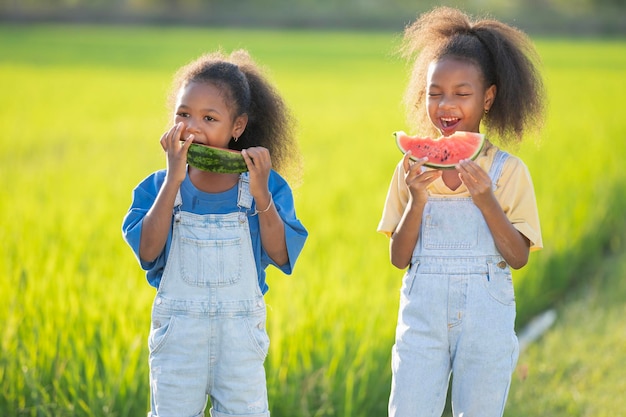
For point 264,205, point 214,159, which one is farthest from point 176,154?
point 264,205

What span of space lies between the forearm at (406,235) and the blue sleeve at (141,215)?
2.68 ft

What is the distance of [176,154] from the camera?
3.02m

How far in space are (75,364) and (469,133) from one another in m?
2.23

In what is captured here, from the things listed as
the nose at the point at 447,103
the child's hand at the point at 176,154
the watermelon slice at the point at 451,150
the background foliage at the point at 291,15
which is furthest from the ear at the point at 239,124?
the background foliage at the point at 291,15

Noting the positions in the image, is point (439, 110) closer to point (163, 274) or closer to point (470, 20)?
point (470, 20)

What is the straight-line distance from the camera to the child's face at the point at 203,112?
10.3 feet

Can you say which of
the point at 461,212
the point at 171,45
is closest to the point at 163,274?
the point at 461,212

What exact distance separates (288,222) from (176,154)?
467mm

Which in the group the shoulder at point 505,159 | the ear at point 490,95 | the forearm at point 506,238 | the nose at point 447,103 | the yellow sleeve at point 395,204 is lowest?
the forearm at point 506,238

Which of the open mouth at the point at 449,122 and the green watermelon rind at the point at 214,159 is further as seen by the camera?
the open mouth at the point at 449,122

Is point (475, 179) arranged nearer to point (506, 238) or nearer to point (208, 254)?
point (506, 238)

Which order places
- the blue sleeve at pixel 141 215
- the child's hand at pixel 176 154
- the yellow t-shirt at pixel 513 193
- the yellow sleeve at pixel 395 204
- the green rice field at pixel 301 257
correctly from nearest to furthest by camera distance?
1. the child's hand at pixel 176 154
2. the blue sleeve at pixel 141 215
3. the yellow t-shirt at pixel 513 193
4. the yellow sleeve at pixel 395 204
5. the green rice field at pixel 301 257

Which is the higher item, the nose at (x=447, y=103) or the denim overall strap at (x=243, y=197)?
the nose at (x=447, y=103)

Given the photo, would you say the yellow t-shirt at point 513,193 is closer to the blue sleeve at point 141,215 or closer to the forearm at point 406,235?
the forearm at point 406,235
